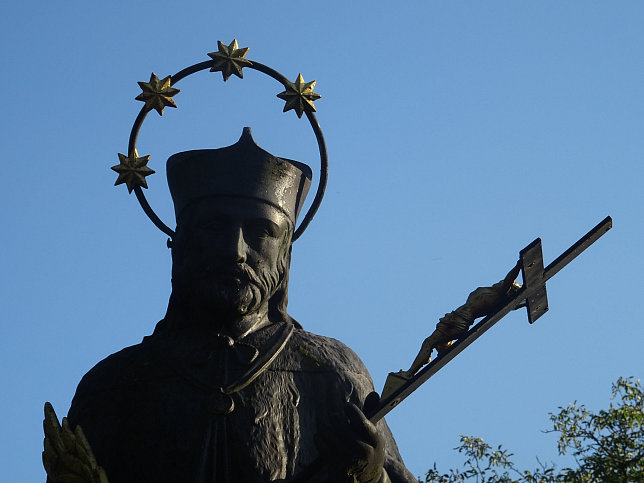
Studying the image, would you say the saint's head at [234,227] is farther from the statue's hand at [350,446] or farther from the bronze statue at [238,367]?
the statue's hand at [350,446]

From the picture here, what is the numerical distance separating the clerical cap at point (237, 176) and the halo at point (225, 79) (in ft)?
0.87

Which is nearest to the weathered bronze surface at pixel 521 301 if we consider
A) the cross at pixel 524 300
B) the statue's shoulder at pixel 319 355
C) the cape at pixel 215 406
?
the cross at pixel 524 300

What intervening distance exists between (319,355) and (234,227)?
34.1 inches

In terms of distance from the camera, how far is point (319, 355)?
333 inches

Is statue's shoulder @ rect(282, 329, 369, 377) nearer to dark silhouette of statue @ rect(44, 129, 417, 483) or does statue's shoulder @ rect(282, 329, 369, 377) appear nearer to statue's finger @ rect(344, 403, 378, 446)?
dark silhouette of statue @ rect(44, 129, 417, 483)

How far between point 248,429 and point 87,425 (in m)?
0.94

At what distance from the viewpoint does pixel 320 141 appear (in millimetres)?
9016

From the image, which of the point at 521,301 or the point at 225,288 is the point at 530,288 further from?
the point at 225,288

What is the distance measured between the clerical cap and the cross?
1.49m

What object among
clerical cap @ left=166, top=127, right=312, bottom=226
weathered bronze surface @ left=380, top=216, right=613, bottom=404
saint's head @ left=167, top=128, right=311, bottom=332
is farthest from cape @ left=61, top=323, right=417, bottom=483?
clerical cap @ left=166, top=127, right=312, bottom=226

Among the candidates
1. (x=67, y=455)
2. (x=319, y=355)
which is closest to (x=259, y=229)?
(x=319, y=355)

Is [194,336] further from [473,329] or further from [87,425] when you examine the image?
[473,329]

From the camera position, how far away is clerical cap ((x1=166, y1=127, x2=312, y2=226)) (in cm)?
854

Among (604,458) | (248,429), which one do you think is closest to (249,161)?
(248,429)
